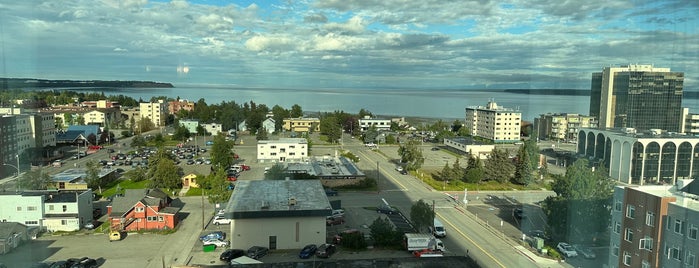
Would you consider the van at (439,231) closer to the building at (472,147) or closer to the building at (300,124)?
the building at (472,147)

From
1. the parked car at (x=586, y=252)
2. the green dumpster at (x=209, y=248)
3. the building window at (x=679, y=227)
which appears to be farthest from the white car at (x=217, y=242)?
the building window at (x=679, y=227)

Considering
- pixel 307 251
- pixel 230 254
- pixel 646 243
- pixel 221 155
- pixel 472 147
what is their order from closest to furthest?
pixel 646 243, pixel 230 254, pixel 307 251, pixel 221 155, pixel 472 147

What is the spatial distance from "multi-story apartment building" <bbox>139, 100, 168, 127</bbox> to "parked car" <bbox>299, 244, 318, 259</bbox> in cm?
1906

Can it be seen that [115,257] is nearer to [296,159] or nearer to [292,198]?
[292,198]

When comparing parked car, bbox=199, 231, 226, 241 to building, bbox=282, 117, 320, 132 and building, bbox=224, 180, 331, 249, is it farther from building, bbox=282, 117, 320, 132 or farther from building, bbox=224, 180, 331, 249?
building, bbox=282, 117, 320, 132

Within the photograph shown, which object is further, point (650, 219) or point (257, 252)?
point (257, 252)

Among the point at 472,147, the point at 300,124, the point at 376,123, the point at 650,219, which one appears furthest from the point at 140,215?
the point at 376,123

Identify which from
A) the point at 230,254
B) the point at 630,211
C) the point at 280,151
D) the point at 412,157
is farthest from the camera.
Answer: the point at 280,151

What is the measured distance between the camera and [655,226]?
1879 millimetres

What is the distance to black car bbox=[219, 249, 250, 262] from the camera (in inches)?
196

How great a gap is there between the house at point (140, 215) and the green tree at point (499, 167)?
656cm

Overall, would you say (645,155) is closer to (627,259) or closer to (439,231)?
(627,259)

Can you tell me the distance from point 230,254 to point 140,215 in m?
2.04

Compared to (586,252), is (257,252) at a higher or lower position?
lower
